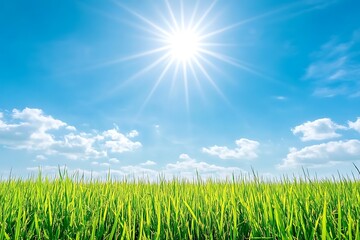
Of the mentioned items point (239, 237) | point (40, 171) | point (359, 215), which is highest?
point (40, 171)

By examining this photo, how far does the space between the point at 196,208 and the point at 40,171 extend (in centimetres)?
245

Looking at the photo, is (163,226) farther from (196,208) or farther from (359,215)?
(359,215)

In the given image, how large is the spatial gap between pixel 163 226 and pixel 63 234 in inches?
31.9

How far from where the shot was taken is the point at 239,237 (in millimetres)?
2678

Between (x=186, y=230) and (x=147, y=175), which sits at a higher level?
(x=147, y=175)

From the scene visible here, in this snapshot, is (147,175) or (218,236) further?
(147,175)

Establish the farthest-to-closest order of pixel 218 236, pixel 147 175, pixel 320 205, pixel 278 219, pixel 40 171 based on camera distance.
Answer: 1. pixel 147 175
2. pixel 40 171
3. pixel 320 205
4. pixel 218 236
5. pixel 278 219

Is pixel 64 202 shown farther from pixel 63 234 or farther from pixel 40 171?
pixel 40 171

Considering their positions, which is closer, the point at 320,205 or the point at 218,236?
the point at 218,236

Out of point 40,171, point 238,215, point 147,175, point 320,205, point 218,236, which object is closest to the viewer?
point 218,236

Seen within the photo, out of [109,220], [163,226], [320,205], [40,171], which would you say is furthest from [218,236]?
[40,171]

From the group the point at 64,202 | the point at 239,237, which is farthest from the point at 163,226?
the point at 64,202

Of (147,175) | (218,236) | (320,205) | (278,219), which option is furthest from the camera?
(147,175)

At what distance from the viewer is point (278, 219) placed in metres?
2.16
